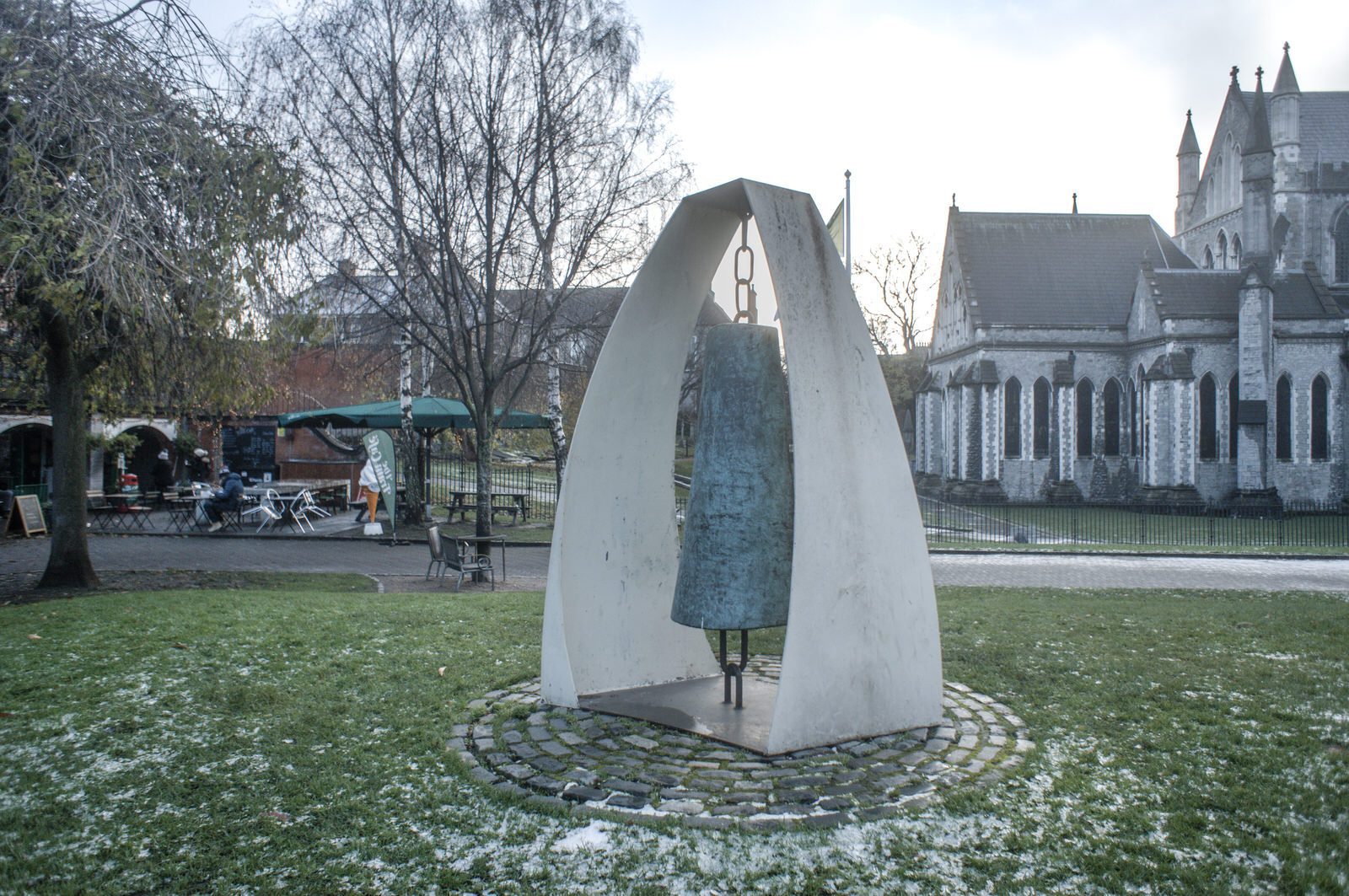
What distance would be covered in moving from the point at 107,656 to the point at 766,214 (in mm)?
6147

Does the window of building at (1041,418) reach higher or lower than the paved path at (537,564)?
higher

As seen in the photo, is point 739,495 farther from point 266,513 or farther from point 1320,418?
point 1320,418

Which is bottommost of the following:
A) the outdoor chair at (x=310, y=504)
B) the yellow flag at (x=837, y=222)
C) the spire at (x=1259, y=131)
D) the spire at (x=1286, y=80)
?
the outdoor chair at (x=310, y=504)

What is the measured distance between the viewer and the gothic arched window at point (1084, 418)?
39188mm

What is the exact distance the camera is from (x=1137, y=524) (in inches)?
1178

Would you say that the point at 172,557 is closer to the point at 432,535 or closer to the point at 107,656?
the point at 432,535

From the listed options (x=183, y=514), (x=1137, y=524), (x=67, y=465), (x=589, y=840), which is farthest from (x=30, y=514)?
(x=1137, y=524)

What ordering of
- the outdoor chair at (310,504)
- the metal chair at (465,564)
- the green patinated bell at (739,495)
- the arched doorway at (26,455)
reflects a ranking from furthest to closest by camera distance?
the arched doorway at (26,455) → the outdoor chair at (310,504) → the metal chair at (465,564) → the green patinated bell at (739,495)

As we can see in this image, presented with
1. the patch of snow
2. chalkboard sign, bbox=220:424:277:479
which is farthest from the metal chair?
chalkboard sign, bbox=220:424:277:479

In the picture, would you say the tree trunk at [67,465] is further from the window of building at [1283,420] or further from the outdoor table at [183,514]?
the window of building at [1283,420]

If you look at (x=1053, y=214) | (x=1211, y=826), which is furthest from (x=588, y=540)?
(x=1053, y=214)

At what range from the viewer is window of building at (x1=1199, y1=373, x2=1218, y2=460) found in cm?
3638

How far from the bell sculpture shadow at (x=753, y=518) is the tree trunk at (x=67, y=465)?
783 cm

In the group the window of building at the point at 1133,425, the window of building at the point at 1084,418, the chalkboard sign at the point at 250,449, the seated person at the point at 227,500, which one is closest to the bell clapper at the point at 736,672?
the seated person at the point at 227,500
